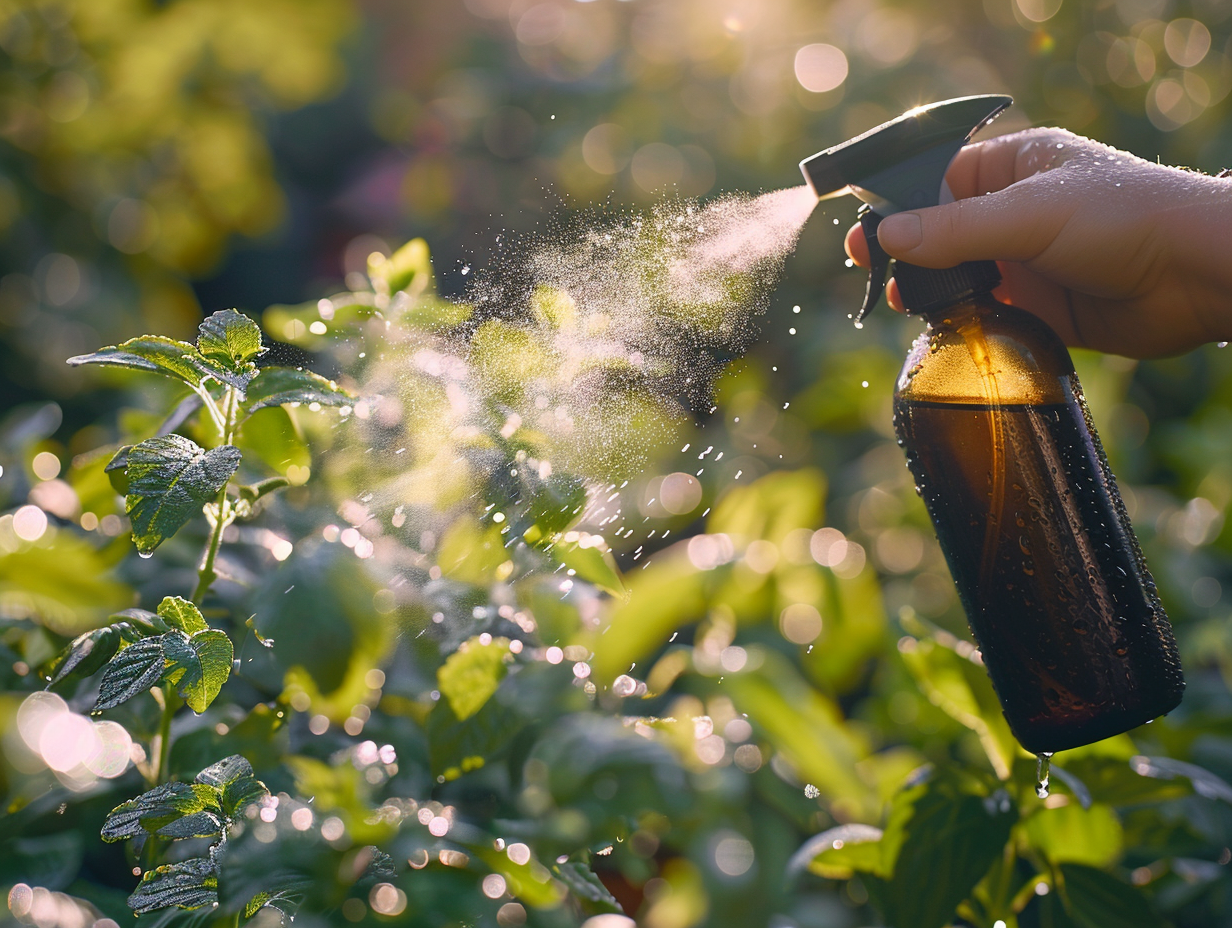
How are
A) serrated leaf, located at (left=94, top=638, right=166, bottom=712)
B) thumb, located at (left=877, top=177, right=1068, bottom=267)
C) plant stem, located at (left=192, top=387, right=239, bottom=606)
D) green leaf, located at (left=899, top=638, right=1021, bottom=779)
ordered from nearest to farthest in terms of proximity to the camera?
serrated leaf, located at (left=94, top=638, right=166, bottom=712)
plant stem, located at (left=192, top=387, right=239, bottom=606)
thumb, located at (left=877, top=177, right=1068, bottom=267)
green leaf, located at (left=899, top=638, right=1021, bottom=779)

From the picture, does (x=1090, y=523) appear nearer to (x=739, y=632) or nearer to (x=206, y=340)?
(x=739, y=632)

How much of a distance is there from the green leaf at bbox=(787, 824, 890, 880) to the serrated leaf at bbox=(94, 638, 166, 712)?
55 centimetres

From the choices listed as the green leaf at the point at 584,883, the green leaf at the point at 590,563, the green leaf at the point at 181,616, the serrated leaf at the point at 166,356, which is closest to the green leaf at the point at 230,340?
the serrated leaf at the point at 166,356

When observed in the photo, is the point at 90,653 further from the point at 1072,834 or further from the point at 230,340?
the point at 1072,834

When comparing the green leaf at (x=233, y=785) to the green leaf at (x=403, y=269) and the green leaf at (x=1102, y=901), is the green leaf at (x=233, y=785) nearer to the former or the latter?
the green leaf at (x=403, y=269)

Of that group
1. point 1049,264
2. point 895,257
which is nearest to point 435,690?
point 895,257

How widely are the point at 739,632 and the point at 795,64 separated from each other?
62.9 inches

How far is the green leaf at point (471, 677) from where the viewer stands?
2.03ft

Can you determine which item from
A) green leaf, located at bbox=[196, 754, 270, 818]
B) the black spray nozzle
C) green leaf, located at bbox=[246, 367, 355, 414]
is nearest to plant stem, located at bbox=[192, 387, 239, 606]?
green leaf, located at bbox=[246, 367, 355, 414]

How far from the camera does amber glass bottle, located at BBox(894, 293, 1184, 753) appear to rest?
2.27 feet

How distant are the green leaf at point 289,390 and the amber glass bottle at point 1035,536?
48cm

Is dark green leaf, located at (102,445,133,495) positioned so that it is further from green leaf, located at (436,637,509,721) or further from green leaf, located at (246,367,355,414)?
green leaf, located at (436,637,509,721)

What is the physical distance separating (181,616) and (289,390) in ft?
0.50

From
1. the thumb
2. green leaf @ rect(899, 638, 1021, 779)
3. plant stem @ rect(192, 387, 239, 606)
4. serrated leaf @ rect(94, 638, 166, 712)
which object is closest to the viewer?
serrated leaf @ rect(94, 638, 166, 712)
